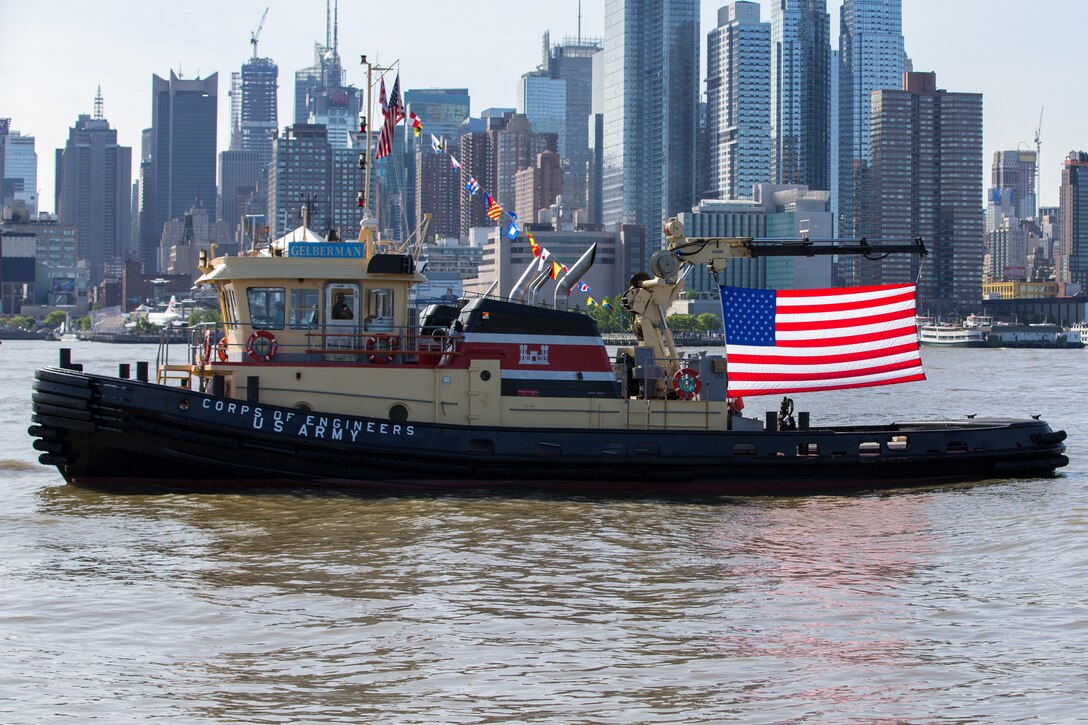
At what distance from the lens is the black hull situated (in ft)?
67.0

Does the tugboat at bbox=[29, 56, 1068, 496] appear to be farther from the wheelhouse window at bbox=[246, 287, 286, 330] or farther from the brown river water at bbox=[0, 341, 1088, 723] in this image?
the brown river water at bbox=[0, 341, 1088, 723]

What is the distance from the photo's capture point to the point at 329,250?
71.3 feet

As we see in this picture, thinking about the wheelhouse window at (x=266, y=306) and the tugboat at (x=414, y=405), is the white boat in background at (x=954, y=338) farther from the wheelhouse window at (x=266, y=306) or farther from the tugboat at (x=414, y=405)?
the wheelhouse window at (x=266, y=306)

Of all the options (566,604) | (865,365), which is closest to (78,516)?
(566,604)

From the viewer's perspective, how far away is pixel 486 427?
832 inches

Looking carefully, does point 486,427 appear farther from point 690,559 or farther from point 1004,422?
point 1004,422

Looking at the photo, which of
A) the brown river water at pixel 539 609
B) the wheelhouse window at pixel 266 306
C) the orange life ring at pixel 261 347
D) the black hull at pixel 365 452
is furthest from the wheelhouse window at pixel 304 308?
the brown river water at pixel 539 609

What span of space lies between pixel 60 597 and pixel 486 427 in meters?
7.87

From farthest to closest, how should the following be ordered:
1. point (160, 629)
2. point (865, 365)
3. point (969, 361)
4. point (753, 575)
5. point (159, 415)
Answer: point (969, 361) → point (865, 365) → point (159, 415) → point (753, 575) → point (160, 629)

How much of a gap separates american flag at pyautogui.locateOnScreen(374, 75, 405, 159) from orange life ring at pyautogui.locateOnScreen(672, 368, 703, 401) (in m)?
6.24

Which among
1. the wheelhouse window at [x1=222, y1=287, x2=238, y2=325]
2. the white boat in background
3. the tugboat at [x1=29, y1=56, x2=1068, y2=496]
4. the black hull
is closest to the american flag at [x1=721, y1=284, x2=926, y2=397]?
the tugboat at [x1=29, y1=56, x2=1068, y2=496]

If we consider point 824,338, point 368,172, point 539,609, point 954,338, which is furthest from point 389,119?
→ point 954,338

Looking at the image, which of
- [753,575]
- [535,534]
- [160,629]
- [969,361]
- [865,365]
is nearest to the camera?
[160,629]

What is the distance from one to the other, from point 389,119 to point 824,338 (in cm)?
834
